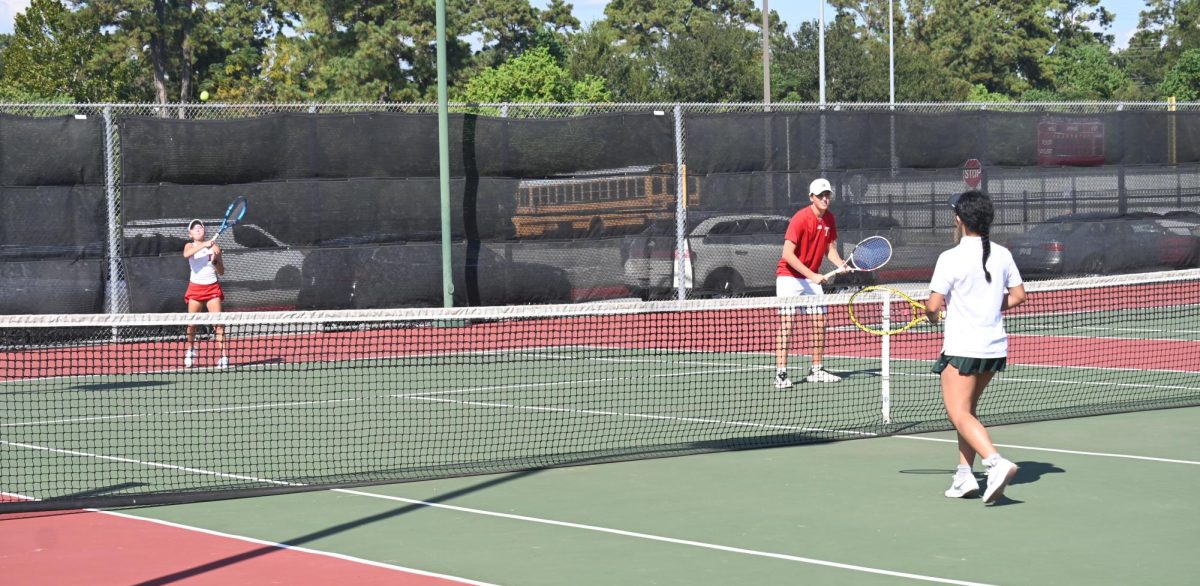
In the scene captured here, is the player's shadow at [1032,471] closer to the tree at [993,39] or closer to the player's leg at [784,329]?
the player's leg at [784,329]

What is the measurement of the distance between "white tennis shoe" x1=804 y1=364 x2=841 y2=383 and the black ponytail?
4.91 metres

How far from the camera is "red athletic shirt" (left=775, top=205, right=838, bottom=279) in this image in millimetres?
11625

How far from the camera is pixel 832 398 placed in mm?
11266

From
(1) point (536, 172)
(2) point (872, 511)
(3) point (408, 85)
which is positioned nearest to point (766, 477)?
(2) point (872, 511)

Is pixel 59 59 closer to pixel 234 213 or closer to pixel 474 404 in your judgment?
pixel 234 213

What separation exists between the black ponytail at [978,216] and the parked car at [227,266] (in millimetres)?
10219

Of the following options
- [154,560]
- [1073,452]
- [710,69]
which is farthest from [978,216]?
[710,69]

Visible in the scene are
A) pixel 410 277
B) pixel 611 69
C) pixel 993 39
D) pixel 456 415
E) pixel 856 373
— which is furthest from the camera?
pixel 993 39

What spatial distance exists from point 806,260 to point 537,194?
5955mm

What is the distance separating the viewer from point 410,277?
1666 centimetres

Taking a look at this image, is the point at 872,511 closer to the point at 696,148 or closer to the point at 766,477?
the point at 766,477

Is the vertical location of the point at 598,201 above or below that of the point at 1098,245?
above

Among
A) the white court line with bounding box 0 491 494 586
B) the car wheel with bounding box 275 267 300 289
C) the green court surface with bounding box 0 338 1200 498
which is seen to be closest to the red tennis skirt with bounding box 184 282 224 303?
the green court surface with bounding box 0 338 1200 498

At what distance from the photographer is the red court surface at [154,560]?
5.90 metres
